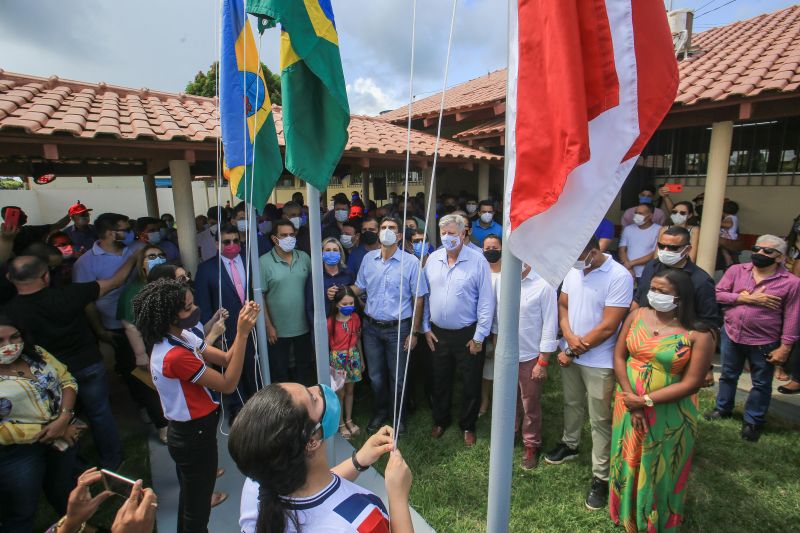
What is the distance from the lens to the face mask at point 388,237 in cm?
399

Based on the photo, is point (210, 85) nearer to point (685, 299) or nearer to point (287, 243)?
point (287, 243)

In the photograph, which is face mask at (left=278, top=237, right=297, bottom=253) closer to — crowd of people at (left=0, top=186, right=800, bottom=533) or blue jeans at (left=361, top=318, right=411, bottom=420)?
crowd of people at (left=0, top=186, right=800, bottom=533)

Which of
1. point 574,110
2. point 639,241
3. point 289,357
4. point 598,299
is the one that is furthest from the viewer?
point 639,241

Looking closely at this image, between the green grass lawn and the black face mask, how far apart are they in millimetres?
1535

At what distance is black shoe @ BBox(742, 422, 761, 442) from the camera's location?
3777 millimetres

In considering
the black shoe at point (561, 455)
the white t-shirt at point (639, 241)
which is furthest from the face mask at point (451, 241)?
the white t-shirt at point (639, 241)

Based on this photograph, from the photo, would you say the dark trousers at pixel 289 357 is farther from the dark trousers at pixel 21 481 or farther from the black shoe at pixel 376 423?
the dark trousers at pixel 21 481

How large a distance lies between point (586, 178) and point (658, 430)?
1984 millimetres

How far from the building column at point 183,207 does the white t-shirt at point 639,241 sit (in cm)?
550

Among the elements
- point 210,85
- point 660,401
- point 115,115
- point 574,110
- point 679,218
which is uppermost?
point 210,85

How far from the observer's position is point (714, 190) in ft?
17.7

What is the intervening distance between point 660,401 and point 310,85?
2837 millimetres

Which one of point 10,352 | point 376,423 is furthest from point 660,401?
point 10,352

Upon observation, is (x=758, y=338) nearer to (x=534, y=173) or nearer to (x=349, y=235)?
(x=534, y=173)
